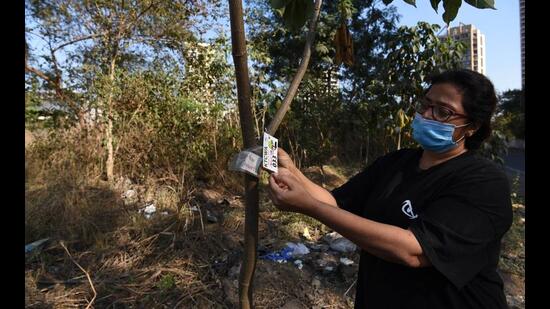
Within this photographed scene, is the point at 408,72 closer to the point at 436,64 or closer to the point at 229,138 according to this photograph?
the point at 436,64

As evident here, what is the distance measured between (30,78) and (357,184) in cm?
581

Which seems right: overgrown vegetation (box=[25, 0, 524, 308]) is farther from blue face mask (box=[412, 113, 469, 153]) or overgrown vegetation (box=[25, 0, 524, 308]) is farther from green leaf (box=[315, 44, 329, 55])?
blue face mask (box=[412, 113, 469, 153])

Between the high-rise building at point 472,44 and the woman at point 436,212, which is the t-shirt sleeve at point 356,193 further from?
the high-rise building at point 472,44

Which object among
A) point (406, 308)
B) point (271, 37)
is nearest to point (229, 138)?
point (271, 37)

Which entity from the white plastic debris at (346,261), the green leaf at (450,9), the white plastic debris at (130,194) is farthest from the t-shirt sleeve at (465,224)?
the white plastic debris at (130,194)

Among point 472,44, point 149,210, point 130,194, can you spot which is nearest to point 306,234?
point 149,210

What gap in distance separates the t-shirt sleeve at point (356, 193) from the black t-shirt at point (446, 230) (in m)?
0.12

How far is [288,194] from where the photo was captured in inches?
48.0

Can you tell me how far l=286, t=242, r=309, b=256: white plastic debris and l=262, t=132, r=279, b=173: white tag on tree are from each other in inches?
102

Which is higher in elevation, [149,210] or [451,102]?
[451,102]

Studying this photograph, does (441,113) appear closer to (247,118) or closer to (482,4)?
(482,4)

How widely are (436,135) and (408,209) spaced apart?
0.92 feet

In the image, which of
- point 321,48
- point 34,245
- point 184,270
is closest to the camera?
point 184,270

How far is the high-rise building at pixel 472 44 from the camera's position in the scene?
19.4 feet
